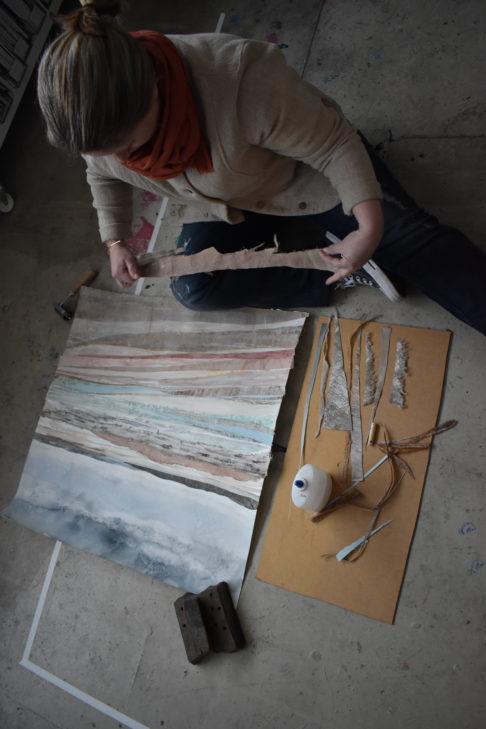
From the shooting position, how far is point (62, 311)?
1581mm

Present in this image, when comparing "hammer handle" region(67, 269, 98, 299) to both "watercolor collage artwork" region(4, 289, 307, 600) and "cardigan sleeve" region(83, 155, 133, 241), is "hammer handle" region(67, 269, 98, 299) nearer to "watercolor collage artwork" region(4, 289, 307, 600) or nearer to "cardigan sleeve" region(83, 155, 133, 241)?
"watercolor collage artwork" region(4, 289, 307, 600)

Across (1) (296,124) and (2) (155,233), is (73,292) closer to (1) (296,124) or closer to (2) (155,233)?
(2) (155,233)

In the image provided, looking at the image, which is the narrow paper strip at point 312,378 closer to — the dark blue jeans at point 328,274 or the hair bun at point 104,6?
the dark blue jeans at point 328,274

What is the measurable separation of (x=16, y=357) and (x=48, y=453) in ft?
1.18

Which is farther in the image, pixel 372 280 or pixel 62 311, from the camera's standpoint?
pixel 62 311

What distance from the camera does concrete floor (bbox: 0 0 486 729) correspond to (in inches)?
41.4

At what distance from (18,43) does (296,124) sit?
135 cm

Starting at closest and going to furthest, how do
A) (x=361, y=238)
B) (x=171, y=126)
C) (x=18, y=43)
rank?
(x=171, y=126) → (x=361, y=238) → (x=18, y=43)

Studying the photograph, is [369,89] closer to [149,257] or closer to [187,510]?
[149,257]

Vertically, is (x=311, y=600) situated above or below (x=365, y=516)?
below

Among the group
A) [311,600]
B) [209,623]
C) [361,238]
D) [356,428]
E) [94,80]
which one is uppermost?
[94,80]

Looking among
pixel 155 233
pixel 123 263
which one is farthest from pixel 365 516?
pixel 155 233

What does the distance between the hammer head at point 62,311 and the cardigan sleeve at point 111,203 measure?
49 centimetres

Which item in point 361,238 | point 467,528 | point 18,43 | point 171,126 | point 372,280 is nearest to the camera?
point 171,126
